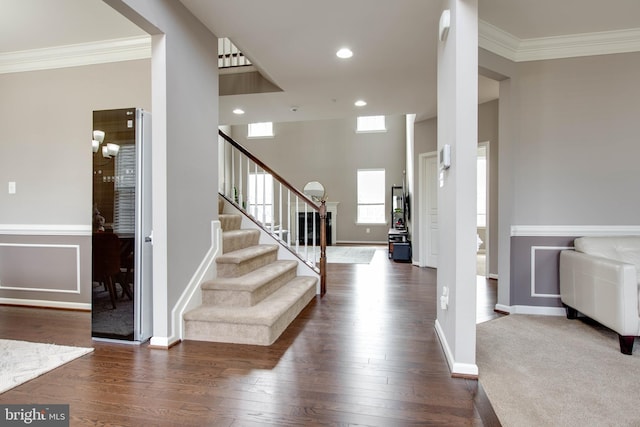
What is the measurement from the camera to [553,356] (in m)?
2.32

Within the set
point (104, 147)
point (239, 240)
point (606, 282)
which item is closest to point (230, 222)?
point (239, 240)

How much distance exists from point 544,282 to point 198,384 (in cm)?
324

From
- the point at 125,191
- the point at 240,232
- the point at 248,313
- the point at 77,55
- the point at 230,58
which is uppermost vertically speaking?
the point at 230,58

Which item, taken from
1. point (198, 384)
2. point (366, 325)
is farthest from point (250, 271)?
point (198, 384)

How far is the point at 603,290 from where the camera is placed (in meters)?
2.50

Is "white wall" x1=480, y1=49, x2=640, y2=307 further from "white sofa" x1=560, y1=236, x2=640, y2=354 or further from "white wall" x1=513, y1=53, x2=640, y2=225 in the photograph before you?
"white sofa" x1=560, y1=236, x2=640, y2=354

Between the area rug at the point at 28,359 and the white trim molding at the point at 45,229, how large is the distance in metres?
1.09

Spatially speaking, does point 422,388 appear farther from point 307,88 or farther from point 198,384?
point 307,88

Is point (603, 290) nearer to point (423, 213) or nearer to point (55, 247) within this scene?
point (423, 213)

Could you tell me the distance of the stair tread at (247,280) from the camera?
277 centimetres

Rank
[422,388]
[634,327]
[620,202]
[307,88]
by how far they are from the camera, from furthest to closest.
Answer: [307,88] → [620,202] → [634,327] → [422,388]

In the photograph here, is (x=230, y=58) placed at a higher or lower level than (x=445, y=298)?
higher

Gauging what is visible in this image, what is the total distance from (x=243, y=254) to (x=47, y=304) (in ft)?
6.77

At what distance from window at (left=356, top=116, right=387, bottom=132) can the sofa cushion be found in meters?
7.77
